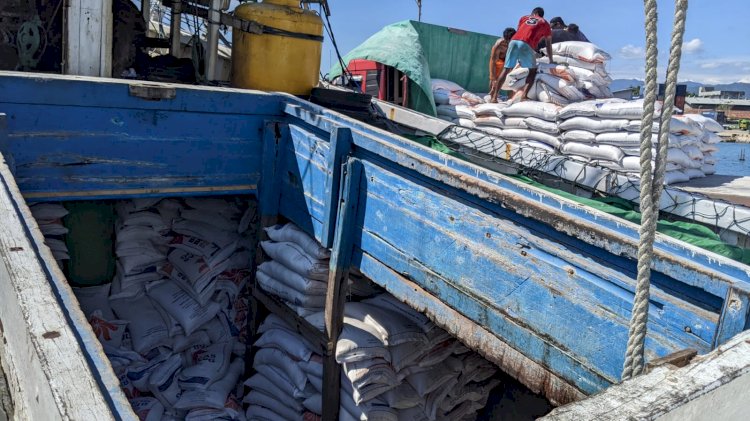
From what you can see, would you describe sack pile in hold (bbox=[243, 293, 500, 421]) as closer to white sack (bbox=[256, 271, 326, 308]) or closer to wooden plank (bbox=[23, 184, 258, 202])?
white sack (bbox=[256, 271, 326, 308])

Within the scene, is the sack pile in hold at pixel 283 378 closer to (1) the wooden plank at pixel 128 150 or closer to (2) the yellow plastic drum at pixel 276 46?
(1) the wooden plank at pixel 128 150

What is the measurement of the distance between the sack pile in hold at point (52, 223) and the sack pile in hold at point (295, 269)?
1.26 m

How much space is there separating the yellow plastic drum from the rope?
342cm

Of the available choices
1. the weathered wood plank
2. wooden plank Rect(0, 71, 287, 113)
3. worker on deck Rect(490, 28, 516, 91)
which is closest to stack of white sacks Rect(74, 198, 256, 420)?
wooden plank Rect(0, 71, 287, 113)

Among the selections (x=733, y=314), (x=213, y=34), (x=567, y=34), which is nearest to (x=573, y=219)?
(x=733, y=314)

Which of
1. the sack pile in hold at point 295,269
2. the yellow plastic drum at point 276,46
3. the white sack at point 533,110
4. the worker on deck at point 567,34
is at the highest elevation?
the worker on deck at point 567,34

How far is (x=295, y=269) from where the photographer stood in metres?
3.47

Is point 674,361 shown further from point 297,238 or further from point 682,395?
point 297,238

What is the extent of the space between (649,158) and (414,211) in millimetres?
1489

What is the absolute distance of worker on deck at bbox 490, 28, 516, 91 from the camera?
7.95m

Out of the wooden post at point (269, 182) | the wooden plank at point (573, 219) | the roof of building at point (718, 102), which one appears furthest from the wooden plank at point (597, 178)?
the roof of building at point (718, 102)

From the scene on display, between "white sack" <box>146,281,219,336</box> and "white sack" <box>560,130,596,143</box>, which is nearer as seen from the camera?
"white sack" <box>146,281,219,336</box>

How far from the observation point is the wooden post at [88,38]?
395 cm

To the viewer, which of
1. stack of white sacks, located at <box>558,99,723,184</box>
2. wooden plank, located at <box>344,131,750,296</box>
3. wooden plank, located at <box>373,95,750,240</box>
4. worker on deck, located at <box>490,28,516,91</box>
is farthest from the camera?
worker on deck, located at <box>490,28,516,91</box>
